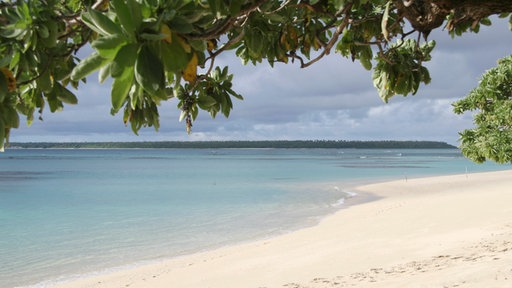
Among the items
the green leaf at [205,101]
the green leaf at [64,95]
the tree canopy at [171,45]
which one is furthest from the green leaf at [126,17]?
the green leaf at [205,101]

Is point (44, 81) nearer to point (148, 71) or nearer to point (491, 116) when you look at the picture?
point (148, 71)

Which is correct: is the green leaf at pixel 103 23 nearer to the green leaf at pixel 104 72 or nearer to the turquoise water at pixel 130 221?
the green leaf at pixel 104 72

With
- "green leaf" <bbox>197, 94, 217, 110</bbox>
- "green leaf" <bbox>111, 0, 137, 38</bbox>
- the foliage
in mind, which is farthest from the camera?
the foliage

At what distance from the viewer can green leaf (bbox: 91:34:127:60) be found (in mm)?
842

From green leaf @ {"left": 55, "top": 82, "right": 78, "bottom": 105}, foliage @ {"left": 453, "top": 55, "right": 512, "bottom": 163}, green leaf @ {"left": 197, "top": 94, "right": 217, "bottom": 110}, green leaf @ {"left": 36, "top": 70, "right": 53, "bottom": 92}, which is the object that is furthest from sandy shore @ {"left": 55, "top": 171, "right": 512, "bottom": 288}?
green leaf @ {"left": 36, "top": 70, "right": 53, "bottom": 92}

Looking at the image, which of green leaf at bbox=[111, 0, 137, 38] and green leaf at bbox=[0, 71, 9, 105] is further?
green leaf at bbox=[0, 71, 9, 105]

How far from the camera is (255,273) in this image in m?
7.82

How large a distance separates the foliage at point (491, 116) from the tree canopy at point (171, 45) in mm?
4882

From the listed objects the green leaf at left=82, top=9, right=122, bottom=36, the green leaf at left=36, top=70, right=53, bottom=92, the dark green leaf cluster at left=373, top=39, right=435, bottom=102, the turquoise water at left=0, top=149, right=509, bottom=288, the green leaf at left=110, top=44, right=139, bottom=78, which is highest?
the dark green leaf cluster at left=373, top=39, right=435, bottom=102

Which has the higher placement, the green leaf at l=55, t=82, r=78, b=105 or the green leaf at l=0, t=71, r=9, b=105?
the green leaf at l=55, t=82, r=78, b=105

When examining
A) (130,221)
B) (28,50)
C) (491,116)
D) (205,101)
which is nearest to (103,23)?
(28,50)

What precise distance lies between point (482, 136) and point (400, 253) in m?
Result: 2.20

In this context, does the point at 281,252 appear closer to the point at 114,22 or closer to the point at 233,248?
the point at 233,248

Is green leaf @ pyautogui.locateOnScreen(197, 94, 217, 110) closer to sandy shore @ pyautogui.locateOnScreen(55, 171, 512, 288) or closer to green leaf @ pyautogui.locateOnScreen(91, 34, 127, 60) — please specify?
green leaf @ pyautogui.locateOnScreen(91, 34, 127, 60)
